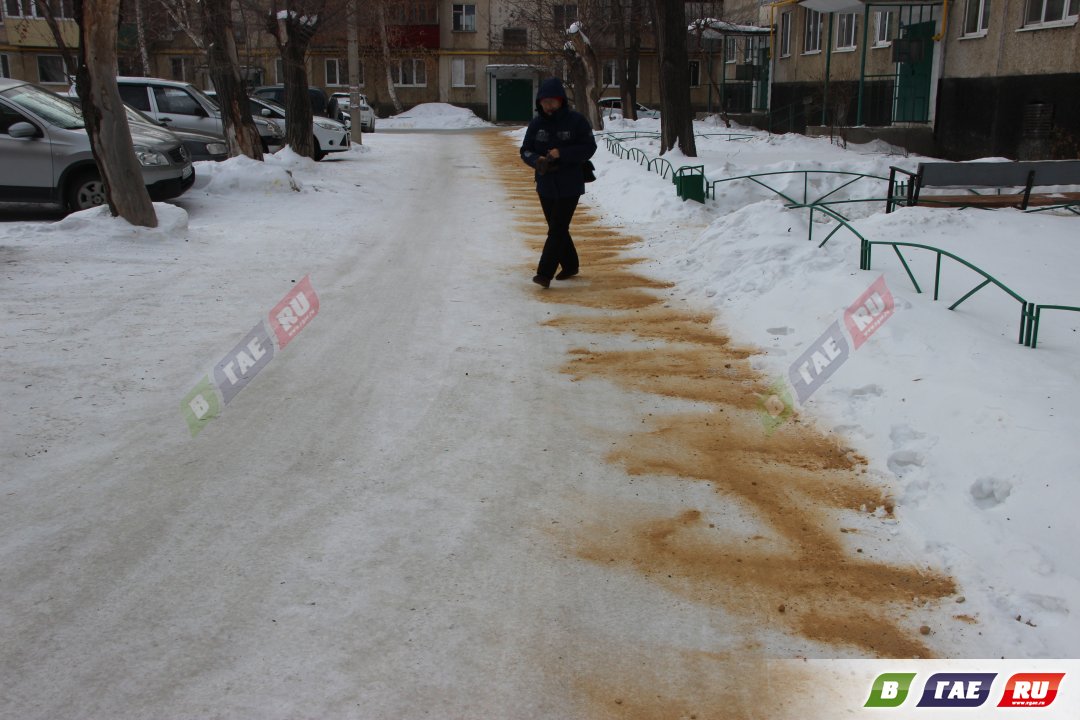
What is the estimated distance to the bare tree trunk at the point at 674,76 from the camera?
16.2m

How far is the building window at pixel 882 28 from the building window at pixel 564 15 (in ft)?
30.8

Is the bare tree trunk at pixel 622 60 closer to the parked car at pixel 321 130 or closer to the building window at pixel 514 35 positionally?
the parked car at pixel 321 130

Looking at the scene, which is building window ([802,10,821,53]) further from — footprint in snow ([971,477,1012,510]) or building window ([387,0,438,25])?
footprint in snow ([971,477,1012,510])

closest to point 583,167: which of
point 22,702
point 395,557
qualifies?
point 395,557

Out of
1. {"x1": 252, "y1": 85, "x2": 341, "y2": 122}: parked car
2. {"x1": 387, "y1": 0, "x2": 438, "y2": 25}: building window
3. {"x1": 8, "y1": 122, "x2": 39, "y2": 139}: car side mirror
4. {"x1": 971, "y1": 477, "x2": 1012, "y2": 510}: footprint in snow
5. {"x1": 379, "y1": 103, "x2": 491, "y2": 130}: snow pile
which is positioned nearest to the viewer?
{"x1": 971, "y1": 477, "x2": 1012, "y2": 510}: footprint in snow

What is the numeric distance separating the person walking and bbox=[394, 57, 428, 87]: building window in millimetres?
47010

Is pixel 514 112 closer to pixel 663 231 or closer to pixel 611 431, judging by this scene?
pixel 663 231

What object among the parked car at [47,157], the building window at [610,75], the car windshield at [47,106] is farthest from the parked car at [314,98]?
the building window at [610,75]

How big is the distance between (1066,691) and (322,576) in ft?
8.53

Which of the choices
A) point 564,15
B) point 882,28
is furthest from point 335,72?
point 882,28

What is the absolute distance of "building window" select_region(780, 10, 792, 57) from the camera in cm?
3262

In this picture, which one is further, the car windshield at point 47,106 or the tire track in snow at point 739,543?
the car windshield at point 47,106

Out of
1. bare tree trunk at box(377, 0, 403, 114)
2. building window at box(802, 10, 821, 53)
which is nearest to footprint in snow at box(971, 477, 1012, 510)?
building window at box(802, 10, 821, 53)

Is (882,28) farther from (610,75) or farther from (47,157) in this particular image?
(610,75)
